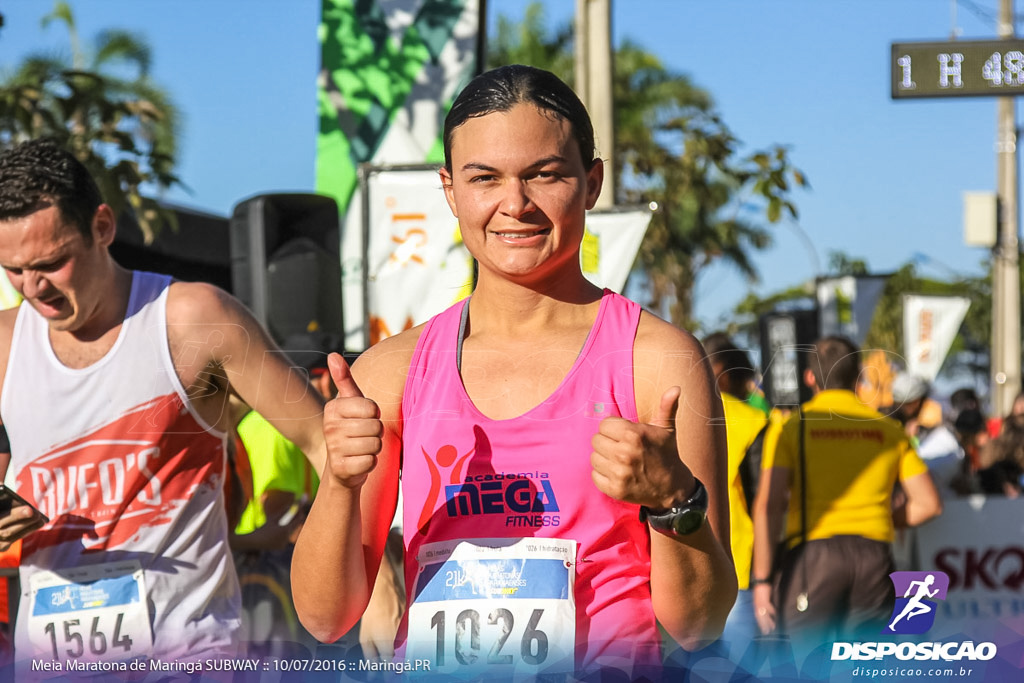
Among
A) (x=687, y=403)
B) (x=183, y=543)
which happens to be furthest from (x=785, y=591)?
(x=687, y=403)

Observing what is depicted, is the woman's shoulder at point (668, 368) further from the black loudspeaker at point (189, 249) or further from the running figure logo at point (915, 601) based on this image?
the black loudspeaker at point (189, 249)

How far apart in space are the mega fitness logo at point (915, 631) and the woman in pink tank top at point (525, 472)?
245 millimetres

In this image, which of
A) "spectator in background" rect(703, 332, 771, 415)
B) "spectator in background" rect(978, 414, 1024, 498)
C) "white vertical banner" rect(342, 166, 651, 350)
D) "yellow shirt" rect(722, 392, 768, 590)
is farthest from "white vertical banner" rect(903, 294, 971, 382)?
"white vertical banner" rect(342, 166, 651, 350)

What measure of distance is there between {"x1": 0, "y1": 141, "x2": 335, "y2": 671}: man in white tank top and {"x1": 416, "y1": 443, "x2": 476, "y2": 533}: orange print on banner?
2.77ft

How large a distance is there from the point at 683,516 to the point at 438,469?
1.38 feet

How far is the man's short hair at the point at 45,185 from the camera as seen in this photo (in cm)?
280

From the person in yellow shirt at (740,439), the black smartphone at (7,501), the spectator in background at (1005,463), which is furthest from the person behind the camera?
the spectator in background at (1005,463)

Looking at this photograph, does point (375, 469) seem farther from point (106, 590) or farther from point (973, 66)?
point (973, 66)

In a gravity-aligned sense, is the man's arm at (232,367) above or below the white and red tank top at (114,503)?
above

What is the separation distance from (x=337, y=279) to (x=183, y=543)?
7.75 feet

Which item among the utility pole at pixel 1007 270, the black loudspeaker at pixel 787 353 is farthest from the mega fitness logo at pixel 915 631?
the utility pole at pixel 1007 270

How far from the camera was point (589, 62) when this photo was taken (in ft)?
21.6

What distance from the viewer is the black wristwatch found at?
5.91 feet

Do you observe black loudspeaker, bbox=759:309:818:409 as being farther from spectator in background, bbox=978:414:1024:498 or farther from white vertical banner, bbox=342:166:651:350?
spectator in background, bbox=978:414:1024:498
